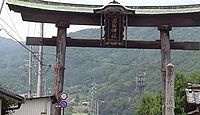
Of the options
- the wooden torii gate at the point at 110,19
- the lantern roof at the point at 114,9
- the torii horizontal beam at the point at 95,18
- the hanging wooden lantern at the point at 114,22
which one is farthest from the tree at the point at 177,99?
the lantern roof at the point at 114,9

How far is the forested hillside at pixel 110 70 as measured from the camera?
77.7 metres

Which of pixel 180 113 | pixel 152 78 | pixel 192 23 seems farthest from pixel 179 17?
pixel 152 78

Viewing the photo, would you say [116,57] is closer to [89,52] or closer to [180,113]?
[89,52]

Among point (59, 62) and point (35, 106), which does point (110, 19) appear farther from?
point (35, 106)

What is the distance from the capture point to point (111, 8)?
18.8m

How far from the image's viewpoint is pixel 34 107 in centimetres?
1644

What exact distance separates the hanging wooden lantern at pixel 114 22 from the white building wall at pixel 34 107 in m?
4.29

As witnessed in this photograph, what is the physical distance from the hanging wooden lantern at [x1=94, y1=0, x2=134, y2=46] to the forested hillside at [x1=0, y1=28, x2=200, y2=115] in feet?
161

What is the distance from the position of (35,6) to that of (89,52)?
7618 cm

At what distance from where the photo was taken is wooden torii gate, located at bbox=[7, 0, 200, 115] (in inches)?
740

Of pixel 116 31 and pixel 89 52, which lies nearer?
pixel 116 31

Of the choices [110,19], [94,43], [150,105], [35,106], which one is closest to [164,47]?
[110,19]

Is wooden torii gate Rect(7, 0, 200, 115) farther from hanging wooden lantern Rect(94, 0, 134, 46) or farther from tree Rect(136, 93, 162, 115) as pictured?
tree Rect(136, 93, 162, 115)

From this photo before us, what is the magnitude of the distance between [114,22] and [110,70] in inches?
3190
